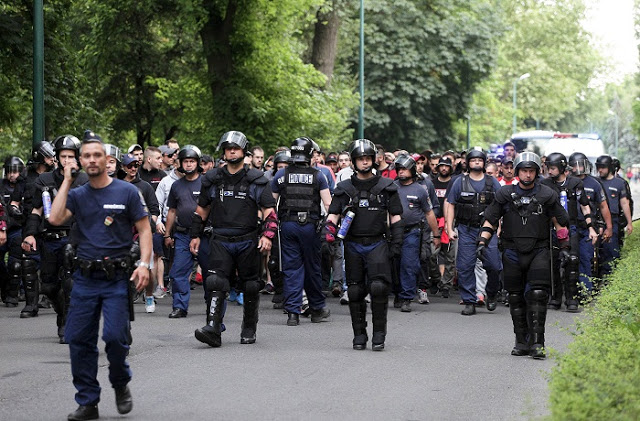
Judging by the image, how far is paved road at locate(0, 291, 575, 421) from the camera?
317 inches

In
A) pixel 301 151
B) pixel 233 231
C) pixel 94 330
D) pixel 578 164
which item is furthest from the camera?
pixel 578 164

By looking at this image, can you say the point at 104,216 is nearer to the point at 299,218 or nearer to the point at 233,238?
the point at 233,238

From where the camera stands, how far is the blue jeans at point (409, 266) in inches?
598

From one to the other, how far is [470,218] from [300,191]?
269 cm

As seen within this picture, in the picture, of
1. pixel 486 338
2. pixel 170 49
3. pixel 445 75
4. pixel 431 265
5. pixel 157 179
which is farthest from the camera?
pixel 445 75

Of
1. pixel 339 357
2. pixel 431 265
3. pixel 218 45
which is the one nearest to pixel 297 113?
pixel 218 45

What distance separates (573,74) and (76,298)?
2460 inches

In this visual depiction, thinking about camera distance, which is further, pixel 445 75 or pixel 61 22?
pixel 445 75

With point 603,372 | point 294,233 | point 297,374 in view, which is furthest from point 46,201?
point 603,372

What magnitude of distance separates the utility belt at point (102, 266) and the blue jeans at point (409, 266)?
7.61 m

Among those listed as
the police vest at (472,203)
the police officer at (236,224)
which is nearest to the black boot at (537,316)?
the police officer at (236,224)

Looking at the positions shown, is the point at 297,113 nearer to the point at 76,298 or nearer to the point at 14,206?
the point at 14,206

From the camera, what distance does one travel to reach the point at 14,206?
13.6 meters

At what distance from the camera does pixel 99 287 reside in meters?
7.89
